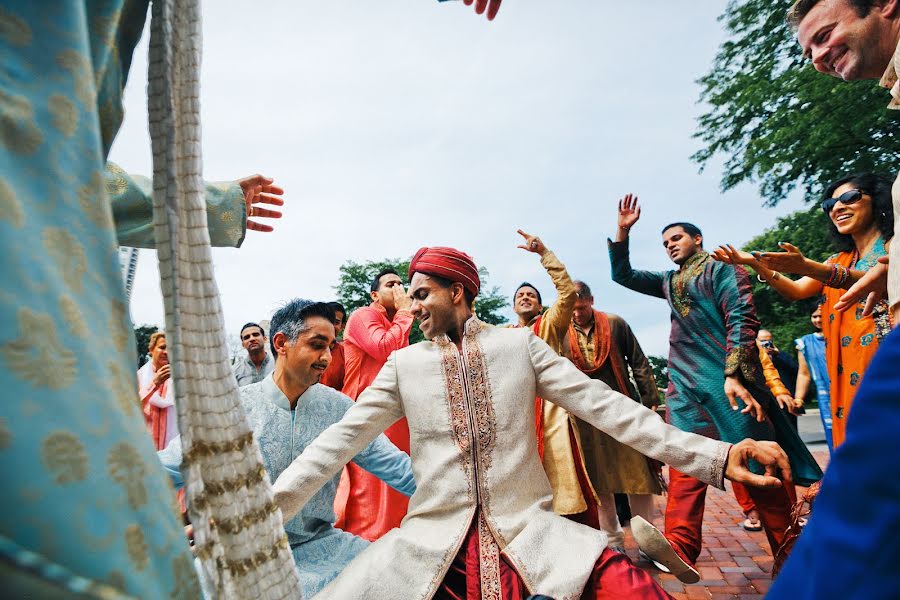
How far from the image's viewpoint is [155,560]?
608 mm

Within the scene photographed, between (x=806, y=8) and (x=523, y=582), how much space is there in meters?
2.05

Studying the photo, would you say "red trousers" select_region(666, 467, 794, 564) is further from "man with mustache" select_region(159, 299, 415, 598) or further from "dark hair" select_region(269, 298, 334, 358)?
"dark hair" select_region(269, 298, 334, 358)

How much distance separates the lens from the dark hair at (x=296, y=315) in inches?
115

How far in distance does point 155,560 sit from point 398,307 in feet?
13.6

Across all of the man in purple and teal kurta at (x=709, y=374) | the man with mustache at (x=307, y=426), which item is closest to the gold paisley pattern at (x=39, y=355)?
the man with mustache at (x=307, y=426)

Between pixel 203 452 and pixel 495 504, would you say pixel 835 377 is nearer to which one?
pixel 495 504

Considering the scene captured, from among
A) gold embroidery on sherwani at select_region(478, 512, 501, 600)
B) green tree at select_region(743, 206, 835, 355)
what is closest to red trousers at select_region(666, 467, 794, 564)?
gold embroidery on sherwani at select_region(478, 512, 501, 600)

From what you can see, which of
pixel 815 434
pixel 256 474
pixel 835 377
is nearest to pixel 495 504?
pixel 256 474

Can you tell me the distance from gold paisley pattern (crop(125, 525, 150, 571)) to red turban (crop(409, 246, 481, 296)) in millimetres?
2220

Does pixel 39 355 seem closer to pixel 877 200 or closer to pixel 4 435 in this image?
pixel 4 435

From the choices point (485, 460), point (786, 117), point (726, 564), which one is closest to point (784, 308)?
point (786, 117)

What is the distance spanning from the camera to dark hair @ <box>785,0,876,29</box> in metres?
1.64

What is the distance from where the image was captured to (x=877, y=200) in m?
3.24

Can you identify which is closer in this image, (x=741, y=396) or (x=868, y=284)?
(x=868, y=284)
